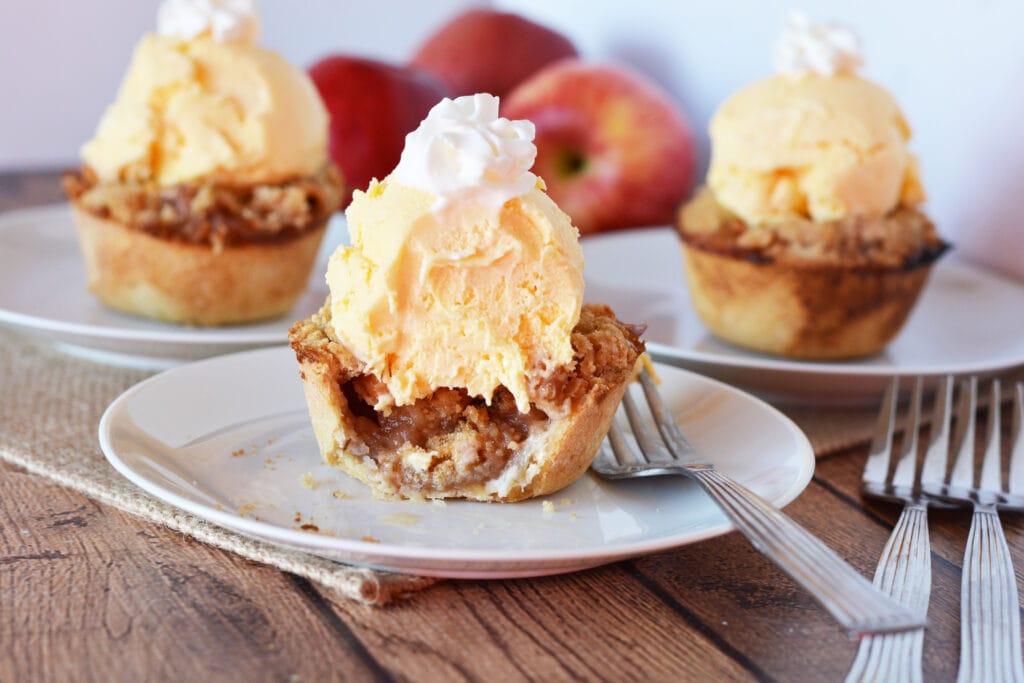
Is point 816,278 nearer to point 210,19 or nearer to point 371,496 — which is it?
point 371,496

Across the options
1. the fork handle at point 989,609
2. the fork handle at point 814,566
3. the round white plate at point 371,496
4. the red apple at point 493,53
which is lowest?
the fork handle at point 989,609

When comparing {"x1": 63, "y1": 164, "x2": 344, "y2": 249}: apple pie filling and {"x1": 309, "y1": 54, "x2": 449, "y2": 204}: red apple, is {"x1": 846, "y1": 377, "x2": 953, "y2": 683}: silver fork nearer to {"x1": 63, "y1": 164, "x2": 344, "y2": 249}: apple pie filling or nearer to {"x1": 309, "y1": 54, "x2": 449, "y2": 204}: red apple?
{"x1": 63, "y1": 164, "x2": 344, "y2": 249}: apple pie filling

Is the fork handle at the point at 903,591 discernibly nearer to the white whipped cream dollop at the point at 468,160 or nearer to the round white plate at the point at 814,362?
the round white plate at the point at 814,362

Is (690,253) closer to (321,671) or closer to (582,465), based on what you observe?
(582,465)

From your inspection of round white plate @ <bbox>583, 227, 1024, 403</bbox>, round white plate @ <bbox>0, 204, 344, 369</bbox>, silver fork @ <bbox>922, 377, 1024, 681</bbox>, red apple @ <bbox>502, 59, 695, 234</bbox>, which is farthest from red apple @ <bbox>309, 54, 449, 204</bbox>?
silver fork @ <bbox>922, 377, 1024, 681</bbox>

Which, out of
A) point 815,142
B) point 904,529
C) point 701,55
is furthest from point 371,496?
point 701,55

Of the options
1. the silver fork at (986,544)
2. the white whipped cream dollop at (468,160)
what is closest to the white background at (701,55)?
the silver fork at (986,544)
